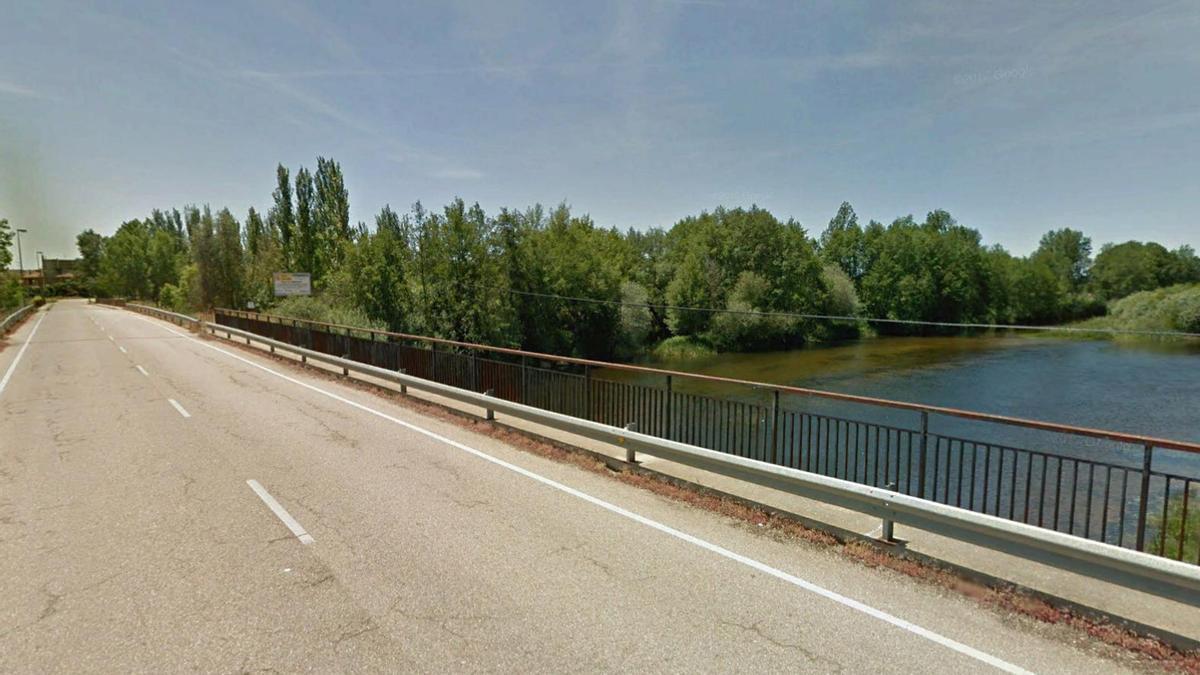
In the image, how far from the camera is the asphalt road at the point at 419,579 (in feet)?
11.1

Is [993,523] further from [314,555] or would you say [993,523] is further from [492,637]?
[314,555]

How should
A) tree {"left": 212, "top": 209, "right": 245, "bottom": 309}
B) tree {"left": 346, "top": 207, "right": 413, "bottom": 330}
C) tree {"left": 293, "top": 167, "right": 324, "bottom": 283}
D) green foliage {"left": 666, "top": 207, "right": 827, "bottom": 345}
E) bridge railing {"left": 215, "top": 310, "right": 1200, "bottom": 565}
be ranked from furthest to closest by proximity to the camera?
1. green foliage {"left": 666, "top": 207, "right": 827, "bottom": 345}
2. tree {"left": 212, "top": 209, "right": 245, "bottom": 309}
3. tree {"left": 293, "top": 167, "right": 324, "bottom": 283}
4. tree {"left": 346, "top": 207, "right": 413, "bottom": 330}
5. bridge railing {"left": 215, "top": 310, "right": 1200, "bottom": 565}

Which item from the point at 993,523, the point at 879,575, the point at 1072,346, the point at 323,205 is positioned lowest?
the point at 1072,346

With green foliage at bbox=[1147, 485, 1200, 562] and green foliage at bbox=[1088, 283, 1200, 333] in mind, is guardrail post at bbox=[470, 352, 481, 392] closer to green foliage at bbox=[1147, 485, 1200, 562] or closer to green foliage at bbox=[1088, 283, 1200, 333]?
green foliage at bbox=[1147, 485, 1200, 562]

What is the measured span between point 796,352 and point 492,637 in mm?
45166

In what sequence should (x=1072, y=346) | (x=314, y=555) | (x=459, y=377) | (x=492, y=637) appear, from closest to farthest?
(x=492, y=637) < (x=314, y=555) < (x=459, y=377) < (x=1072, y=346)

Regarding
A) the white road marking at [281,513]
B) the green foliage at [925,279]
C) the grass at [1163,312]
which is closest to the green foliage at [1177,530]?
the white road marking at [281,513]

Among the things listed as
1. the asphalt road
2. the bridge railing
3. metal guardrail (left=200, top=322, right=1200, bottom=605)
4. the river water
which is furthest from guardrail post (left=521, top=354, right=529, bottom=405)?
the river water

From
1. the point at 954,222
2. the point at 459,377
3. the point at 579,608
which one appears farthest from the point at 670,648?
the point at 954,222

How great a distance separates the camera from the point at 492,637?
3.54 m

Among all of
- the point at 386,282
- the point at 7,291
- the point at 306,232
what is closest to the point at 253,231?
the point at 306,232

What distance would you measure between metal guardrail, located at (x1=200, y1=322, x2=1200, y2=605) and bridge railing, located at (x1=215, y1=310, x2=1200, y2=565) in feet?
1.13

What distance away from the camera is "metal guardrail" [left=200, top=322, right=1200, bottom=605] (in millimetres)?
3516

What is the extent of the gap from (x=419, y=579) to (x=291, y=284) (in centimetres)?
3237
